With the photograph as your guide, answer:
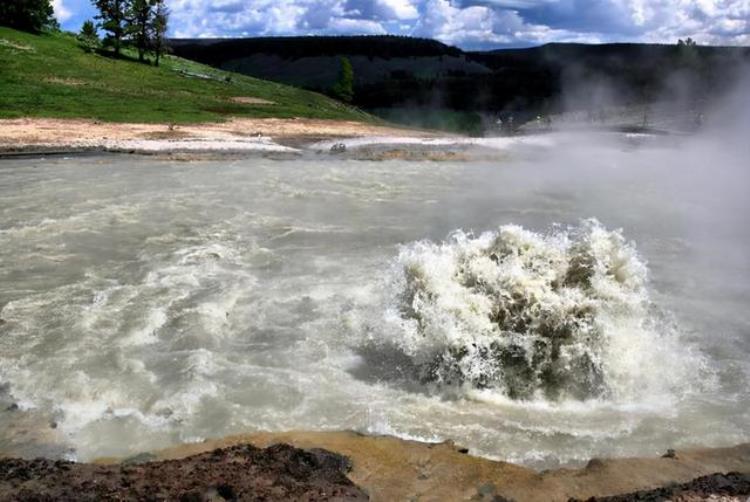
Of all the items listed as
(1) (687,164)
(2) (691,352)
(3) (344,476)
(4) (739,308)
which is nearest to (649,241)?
(4) (739,308)

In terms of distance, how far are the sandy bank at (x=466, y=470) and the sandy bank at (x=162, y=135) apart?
18.3 meters

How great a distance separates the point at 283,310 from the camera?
8406mm

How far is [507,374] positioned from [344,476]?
7.58ft

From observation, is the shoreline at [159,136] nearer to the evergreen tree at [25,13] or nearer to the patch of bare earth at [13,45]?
the patch of bare earth at [13,45]

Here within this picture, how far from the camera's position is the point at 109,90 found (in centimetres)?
3672

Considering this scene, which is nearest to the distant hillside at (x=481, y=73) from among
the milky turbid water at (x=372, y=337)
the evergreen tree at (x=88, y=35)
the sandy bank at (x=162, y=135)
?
the sandy bank at (x=162, y=135)

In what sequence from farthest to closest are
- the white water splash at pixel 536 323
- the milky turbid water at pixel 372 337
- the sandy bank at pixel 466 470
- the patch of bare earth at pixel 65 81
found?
the patch of bare earth at pixel 65 81, the white water splash at pixel 536 323, the milky turbid water at pixel 372 337, the sandy bank at pixel 466 470

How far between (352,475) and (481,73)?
2932 inches

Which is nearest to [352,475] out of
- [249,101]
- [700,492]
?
[700,492]

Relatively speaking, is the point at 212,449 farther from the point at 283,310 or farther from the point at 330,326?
the point at 283,310

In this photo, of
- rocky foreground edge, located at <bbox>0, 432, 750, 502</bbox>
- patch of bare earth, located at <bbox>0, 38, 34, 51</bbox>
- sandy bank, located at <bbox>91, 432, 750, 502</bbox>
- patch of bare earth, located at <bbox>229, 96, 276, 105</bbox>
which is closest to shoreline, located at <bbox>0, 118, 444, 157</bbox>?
patch of bare earth, located at <bbox>229, 96, 276, 105</bbox>

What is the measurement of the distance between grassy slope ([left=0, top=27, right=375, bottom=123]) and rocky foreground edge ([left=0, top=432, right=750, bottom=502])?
25.7 m

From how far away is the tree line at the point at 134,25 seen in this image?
48.0m

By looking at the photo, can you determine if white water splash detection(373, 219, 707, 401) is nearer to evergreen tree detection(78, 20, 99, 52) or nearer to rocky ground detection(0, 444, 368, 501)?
rocky ground detection(0, 444, 368, 501)
